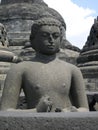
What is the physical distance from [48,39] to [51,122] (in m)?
1.47

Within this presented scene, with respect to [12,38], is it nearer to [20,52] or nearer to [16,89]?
[20,52]

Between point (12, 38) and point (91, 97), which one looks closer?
point (91, 97)

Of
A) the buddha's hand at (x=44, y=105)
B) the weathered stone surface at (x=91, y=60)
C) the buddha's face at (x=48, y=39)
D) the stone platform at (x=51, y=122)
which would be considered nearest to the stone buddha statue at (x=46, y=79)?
the buddha's face at (x=48, y=39)

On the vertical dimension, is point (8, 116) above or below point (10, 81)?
below

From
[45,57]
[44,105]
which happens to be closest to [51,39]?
[45,57]

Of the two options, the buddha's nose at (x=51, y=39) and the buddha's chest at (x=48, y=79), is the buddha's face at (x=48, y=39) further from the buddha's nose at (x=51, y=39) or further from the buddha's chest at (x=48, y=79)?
the buddha's chest at (x=48, y=79)

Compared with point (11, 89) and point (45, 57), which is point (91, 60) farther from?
point (11, 89)

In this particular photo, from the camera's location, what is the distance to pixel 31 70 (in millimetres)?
4477

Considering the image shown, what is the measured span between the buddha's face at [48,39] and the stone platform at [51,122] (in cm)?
136

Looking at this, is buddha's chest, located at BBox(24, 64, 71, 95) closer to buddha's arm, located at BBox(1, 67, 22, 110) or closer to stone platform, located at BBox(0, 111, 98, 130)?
buddha's arm, located at BBox(1, 67, 22, 110)

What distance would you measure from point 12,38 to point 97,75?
32.3 ft

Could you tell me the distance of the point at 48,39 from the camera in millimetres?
4559

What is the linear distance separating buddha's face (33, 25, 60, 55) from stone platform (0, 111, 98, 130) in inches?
53.7

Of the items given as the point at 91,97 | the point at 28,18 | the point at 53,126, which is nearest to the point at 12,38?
the point at 28,18
